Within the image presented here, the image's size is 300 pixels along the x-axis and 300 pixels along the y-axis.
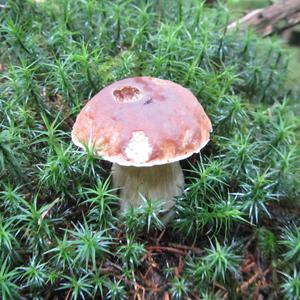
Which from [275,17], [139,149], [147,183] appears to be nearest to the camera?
[139,149]

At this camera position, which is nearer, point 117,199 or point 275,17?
point 117,199

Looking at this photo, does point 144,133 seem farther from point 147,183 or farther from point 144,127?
point 147,183

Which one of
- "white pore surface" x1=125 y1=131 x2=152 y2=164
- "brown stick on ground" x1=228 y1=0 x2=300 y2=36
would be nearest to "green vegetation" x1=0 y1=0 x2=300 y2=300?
"white pore surface" x1=125 y1=131 x2=152 y2=164

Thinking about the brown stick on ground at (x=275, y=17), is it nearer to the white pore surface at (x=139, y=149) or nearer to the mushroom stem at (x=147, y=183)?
the mushroom stem at (x=147, y=183)

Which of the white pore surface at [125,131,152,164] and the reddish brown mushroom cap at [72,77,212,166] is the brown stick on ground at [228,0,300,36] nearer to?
the reddish brown mushroom cap at [72,77,212,166]

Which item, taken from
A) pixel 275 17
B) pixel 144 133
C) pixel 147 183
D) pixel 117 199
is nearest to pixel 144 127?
pixel 144 133

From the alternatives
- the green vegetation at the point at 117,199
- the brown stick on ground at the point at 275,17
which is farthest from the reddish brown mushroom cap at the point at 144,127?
the brown stick on ground at the point at 275,17

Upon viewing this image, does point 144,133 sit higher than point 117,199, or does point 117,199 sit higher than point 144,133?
point 144,133
